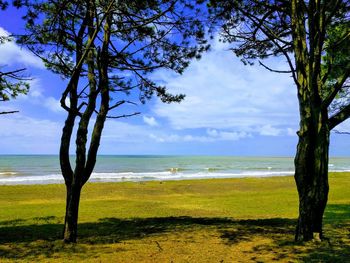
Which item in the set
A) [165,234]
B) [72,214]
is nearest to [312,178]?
[165,234]

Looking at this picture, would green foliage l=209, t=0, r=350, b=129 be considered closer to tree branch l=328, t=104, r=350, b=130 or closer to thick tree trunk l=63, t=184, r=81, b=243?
tree branch l=328, t=104, r=350, b=130

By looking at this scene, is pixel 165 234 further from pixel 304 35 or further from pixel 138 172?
pixel 138 172

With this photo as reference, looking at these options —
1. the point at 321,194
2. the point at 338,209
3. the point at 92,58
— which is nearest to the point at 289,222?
the point at 321,194

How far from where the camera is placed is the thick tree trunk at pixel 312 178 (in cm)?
796

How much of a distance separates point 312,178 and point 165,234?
3987 millimetres

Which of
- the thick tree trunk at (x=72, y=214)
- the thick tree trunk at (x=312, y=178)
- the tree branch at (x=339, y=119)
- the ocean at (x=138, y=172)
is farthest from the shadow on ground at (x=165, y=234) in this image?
the ocean at (x=138, y=172)

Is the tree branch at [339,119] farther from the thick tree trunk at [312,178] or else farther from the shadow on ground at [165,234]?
the shadow on ground at [165,234]

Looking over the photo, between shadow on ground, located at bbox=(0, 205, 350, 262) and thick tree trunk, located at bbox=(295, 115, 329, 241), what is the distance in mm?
420

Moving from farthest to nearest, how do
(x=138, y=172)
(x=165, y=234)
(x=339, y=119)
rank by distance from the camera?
(x=138, y=172)
(x=165, y=234)
(x=339, y=119)

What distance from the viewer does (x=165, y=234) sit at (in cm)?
970

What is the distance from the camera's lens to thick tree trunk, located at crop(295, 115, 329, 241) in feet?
26.1

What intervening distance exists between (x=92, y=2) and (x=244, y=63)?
5156 mm

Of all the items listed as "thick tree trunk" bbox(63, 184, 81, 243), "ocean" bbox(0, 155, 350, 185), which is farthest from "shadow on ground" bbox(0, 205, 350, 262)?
"ocean" bbox(0, 155, 350, 185)

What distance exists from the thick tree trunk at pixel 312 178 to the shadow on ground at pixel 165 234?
420 mm
